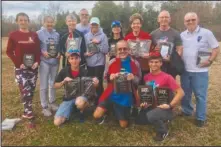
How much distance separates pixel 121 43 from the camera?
4.93 metres

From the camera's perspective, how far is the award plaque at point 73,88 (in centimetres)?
513

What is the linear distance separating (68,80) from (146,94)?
152 cm

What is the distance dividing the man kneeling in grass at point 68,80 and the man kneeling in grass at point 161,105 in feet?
3.74

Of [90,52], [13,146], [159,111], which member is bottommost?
[13,146]

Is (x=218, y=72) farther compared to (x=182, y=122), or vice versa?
(x=218, y=72)

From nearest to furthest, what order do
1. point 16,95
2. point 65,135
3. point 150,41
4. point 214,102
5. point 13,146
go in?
point 13,146
point 65,135
point 150,41
point 214,102
point 16,95

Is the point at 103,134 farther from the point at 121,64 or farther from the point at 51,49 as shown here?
the point at 51,49

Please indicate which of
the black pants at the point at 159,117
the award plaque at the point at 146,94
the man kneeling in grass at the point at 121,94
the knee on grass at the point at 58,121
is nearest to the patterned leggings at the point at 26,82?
the knee on grass at the point at 58,121

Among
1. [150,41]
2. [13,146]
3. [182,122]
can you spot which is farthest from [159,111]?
[13,146]

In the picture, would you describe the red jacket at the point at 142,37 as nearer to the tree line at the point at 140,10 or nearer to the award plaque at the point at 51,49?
the award plaque at the point at 51,49

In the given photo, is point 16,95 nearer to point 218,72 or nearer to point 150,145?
point 150,145

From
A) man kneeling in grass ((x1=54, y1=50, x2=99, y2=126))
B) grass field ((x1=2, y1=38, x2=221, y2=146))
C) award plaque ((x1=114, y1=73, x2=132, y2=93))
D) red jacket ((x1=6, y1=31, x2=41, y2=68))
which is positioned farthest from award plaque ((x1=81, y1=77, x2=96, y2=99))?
red jacket ((x1=6, y1=31, x2=41, y2=68))

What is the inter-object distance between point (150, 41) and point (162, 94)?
1103mm

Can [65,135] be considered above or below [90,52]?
below
